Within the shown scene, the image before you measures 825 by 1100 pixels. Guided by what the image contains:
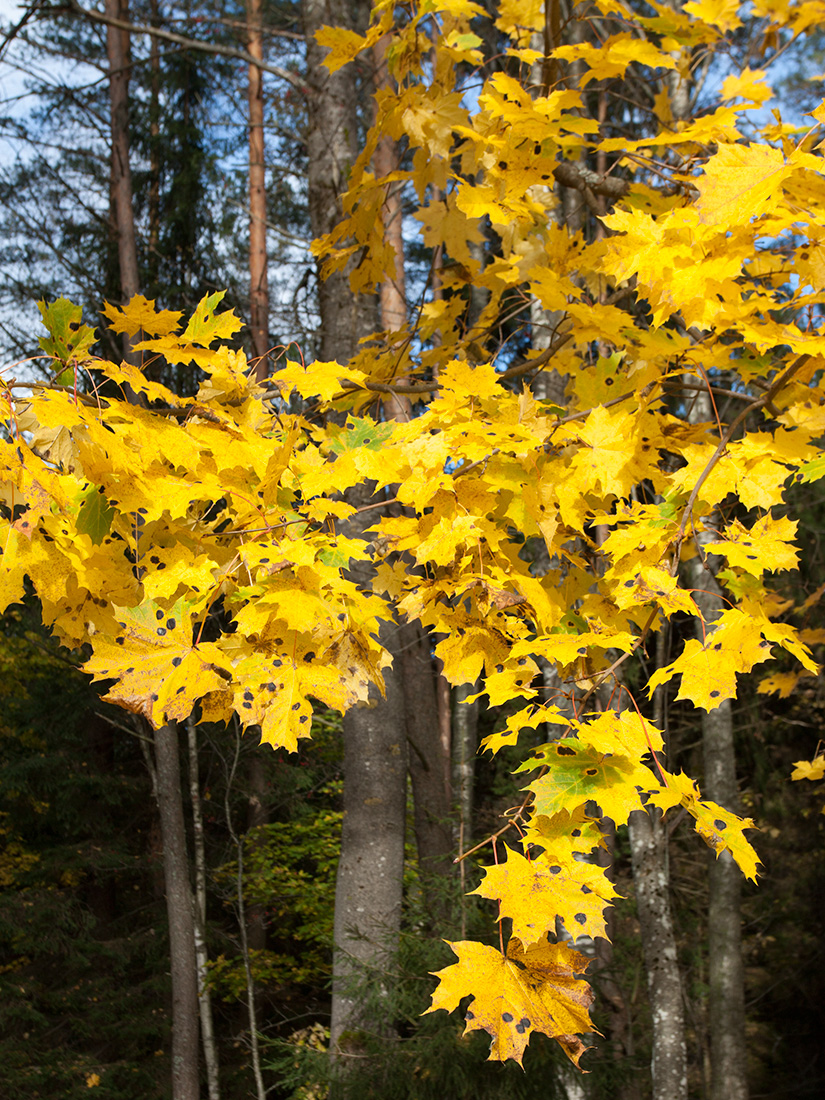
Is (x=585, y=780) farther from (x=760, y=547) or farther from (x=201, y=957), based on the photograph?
(x=201, y=957)

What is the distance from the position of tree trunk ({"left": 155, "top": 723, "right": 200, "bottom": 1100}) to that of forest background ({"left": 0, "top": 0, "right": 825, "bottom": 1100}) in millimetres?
25

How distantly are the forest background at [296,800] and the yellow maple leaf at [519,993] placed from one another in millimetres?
1912

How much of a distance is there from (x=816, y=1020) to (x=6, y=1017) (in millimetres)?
7783

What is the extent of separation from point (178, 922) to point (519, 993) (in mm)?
6529

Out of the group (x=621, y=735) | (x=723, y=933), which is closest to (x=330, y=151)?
(x=621, y=735)

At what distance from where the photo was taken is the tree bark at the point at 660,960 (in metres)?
3.77

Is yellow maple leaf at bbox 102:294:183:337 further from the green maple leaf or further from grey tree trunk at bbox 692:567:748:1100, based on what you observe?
grey tree trunk at bbox 692:567:748:1100

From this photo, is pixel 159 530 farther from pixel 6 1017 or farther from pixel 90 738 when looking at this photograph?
pixel 90 738

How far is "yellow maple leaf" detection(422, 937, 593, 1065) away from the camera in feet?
3.61

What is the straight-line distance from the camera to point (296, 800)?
928 cm

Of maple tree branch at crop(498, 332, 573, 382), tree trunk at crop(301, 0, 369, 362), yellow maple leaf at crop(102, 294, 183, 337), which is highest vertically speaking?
tree trunk at crop(301, 0, 369, 362)

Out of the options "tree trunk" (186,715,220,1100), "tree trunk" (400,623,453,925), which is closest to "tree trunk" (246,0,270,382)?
"tree trunk" (186,715,220,1100)

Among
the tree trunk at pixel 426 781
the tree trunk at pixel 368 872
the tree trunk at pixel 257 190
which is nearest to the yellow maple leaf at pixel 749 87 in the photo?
the tree trunk at pixel 368 872

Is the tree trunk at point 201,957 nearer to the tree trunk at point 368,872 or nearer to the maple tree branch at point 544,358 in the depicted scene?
the tree trunk at point 368,872
